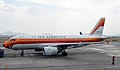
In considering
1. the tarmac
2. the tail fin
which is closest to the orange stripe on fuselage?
the tail fin

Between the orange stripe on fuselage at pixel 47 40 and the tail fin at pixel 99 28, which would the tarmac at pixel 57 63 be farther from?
the tail fin at pixel 99 28

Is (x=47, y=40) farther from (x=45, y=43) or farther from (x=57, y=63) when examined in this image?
(x=57, y=63)

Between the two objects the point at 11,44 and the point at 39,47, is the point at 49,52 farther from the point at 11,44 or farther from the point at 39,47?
the point at 11,44

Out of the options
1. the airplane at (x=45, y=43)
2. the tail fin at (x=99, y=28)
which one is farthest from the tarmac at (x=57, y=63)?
the tail fin at (x=99, y=28)

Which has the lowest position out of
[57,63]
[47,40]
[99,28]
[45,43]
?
[57,63]

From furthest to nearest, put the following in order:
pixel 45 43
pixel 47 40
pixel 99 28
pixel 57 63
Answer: pixel 99 28
pixel 47 40
pixel 45 43
pixel 57 63

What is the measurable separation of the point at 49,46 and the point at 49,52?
2060 mm

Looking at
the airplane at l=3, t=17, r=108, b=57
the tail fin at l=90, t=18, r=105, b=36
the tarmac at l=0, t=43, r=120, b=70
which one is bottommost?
the tarmac at l=0, t=43, r=120, b=70

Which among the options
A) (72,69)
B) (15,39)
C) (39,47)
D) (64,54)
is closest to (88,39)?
(64,54)

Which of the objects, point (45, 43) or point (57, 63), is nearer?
point (57, 63)

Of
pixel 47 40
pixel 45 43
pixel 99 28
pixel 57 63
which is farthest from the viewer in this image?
pixel 99 28

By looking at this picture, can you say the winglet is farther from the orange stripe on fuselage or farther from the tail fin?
the orange stripe on fuselage

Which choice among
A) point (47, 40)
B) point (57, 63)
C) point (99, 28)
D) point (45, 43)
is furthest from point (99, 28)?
point (57, 63)

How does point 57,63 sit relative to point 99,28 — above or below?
below
